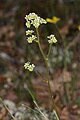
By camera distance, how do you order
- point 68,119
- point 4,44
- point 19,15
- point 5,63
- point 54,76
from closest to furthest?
point 68,119 < point 54,76 < point 5,63 < point 4,44 < point 19,15

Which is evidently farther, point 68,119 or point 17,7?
point 17,7

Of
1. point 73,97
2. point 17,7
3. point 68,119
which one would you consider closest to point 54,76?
point 73,97

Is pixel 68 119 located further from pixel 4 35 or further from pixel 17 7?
pixel 17 7

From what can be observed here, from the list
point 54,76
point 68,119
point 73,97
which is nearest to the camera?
point 68,119

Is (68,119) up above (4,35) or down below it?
below

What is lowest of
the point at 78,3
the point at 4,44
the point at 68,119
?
the point at 68,119

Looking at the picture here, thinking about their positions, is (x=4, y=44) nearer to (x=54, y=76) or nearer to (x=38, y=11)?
(x=38, y=11)
